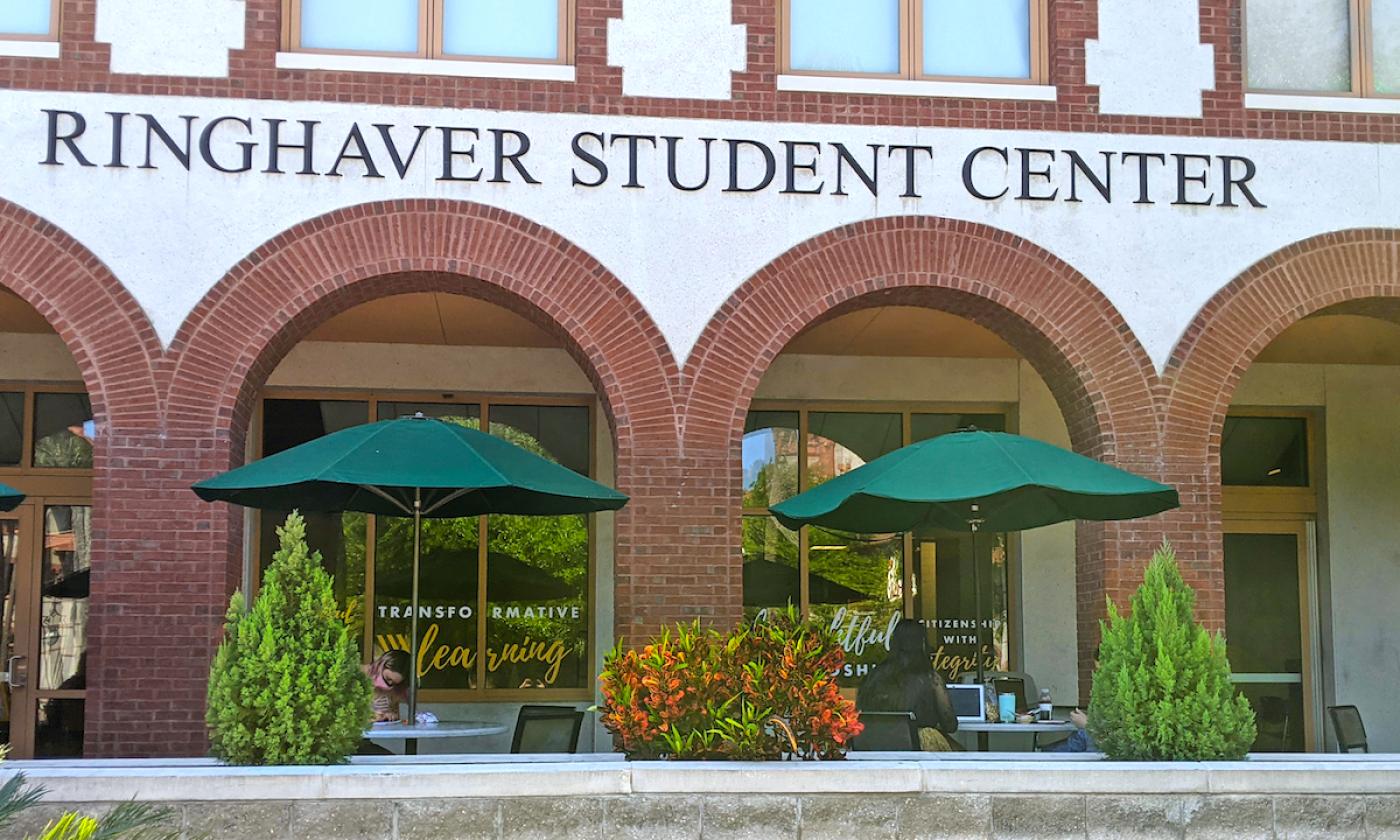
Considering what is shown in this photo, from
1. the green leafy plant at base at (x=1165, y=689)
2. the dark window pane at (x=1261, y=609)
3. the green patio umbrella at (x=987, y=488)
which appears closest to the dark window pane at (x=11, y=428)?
the green patio umbrella at (x=987, y=488)

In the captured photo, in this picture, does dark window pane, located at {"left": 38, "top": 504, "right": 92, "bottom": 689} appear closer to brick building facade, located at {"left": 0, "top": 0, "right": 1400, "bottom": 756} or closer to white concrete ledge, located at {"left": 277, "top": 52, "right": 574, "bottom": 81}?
brick building facade, located at {"left": 0, "top": 0, "right": 1400, "bottom": 756}

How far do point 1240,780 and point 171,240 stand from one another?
7.18 m

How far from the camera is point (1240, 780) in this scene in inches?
294

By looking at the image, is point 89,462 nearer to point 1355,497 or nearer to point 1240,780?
point 1240,780

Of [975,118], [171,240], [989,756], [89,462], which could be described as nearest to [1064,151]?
[975,118]

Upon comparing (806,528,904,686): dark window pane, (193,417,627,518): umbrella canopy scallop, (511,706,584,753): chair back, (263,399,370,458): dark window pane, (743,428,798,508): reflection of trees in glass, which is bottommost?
(511,706,584,753): chair back

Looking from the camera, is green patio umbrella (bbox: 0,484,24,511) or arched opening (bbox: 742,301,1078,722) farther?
→ arched opening (bbox: 742,301,1078,722)

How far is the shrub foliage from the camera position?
7.84 metres

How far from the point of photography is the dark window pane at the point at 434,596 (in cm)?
1345

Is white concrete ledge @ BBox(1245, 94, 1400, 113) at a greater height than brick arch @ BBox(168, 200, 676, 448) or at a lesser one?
greater

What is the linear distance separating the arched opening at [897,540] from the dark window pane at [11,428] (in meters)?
5.90

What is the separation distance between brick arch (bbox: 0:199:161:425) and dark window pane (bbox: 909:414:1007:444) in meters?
6.55

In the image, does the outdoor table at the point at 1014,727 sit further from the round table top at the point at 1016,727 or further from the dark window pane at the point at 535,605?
the dark window pane at the point at 535,605

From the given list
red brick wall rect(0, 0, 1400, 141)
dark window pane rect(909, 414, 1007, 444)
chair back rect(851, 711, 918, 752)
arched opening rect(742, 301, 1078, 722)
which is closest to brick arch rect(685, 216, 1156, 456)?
red brick wall rect(0, 0, 1400, 141)
